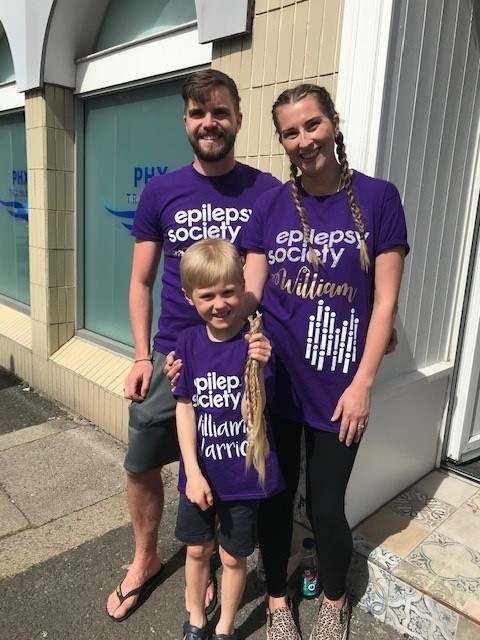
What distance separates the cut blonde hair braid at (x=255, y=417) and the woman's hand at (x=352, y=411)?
269 millimetres

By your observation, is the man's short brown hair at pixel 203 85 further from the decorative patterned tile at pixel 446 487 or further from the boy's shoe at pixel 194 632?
the decorative patterned tile at pixel 446 487

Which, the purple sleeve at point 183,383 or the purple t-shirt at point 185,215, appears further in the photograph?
the purple t-shirt at point 185,215

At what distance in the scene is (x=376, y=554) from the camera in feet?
7.80

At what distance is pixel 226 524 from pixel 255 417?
459 mm

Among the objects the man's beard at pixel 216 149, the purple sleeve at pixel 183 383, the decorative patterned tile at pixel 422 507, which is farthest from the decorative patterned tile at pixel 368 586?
the man's beard at pixel 216 149

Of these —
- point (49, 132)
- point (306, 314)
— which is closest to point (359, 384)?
point (306, 314)

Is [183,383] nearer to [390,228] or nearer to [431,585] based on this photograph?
[390,228]

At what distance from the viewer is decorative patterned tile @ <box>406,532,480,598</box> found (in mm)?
2230

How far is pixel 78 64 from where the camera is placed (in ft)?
14.3

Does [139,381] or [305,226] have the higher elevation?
[305,226]

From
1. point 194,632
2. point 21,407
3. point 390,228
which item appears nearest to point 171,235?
point 390,228

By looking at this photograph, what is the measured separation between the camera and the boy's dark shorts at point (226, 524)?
194cm

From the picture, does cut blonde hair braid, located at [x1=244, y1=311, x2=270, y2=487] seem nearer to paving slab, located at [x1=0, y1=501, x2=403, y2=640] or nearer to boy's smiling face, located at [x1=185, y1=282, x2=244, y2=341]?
boy's smiling face, located at [x1=185, y1=282, x2=244, y2=341]

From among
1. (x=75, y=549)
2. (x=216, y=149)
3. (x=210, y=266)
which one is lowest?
(x=75, y=549)
